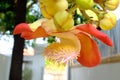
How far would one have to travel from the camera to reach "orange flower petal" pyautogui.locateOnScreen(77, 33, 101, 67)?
0.75 ft

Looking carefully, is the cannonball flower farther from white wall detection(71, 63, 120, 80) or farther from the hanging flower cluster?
white wall detection(71, 63, 120, 80)

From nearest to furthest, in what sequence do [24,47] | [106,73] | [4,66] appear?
[106,73], [24,47], [4,66]

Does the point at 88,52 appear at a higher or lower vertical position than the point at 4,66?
lower

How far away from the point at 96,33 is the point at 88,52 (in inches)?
1.0

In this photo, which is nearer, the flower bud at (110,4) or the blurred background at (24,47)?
Answer: the flower bud at (110,4)

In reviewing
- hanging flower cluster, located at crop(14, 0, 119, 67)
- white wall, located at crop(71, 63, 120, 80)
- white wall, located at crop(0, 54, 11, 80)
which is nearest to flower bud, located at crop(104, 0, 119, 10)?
hanging flower cluster, located at crop(14, 0, 119, 67)

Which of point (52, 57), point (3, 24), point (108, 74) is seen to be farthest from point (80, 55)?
point (3, 24)

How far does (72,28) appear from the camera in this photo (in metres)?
0.21

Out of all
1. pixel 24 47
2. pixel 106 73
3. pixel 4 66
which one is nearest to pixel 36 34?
pixel 106 73

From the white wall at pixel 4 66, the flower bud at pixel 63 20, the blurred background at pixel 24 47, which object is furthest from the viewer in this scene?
the white wall at pixel 4 66

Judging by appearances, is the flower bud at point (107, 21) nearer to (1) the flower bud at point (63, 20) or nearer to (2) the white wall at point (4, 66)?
(1) the flower bud at point (63, 20)

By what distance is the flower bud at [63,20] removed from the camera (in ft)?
0.61

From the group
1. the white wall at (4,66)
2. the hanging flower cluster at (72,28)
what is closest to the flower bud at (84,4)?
the hanging flower cluster at (72,28)

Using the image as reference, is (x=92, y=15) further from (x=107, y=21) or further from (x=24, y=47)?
(x=24, y=47)
